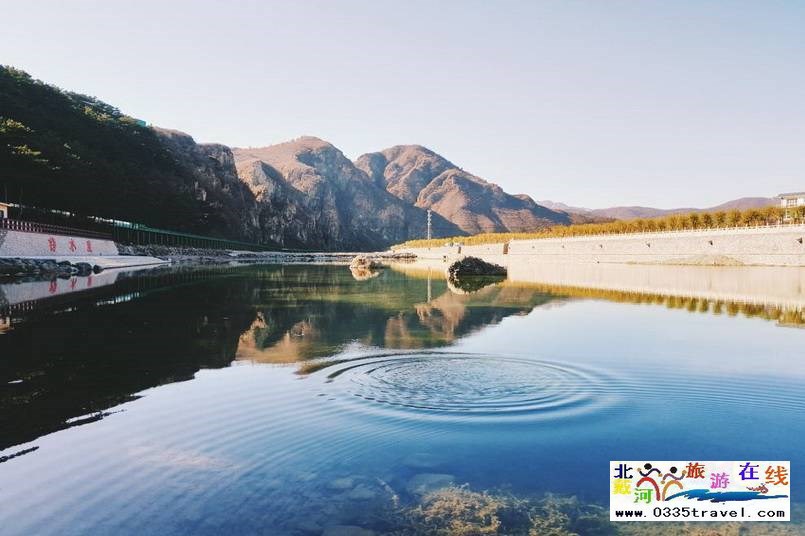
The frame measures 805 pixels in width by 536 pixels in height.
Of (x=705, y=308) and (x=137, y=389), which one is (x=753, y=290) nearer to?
(x=705, y=308)

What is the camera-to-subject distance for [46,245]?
65.3 meters

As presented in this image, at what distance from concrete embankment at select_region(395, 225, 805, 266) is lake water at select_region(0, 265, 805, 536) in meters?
49.9

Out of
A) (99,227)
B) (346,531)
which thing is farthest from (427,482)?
(99,227)

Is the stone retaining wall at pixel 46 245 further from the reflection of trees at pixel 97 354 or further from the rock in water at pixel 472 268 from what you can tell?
the rock in water at pixel 472 268

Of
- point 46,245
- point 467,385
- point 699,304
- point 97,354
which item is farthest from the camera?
point 46,245

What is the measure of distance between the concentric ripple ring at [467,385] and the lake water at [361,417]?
0.08m

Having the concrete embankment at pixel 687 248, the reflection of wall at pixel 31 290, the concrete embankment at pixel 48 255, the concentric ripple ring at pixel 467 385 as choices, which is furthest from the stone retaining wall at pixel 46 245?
the concentric ripple ring at pixel 467 385

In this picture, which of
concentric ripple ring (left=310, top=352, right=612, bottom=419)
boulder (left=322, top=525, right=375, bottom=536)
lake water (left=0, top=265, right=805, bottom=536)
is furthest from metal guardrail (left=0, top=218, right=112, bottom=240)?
boulder (left=322, top=525, right=375, bottom=536)

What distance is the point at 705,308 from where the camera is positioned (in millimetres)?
28922

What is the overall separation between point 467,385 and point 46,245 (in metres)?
67.9

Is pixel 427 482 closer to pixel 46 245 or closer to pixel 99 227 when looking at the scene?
pixel 46 245

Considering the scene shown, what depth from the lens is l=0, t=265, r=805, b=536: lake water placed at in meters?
6.96

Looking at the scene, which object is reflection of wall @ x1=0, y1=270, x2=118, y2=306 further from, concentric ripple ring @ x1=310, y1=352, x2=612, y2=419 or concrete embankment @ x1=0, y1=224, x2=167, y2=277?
concentric ripple ring @ x1=310, y1=352, x2=612, y2=419

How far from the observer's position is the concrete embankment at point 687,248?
72.8 meters
